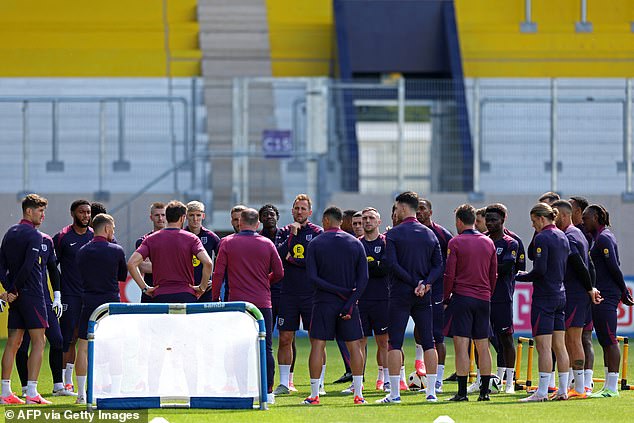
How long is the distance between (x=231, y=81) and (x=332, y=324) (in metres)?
10.4

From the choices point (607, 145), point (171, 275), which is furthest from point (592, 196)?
point (171, 275)

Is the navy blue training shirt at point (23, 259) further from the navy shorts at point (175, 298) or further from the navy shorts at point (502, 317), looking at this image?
the navy shorts at point (502, 317)

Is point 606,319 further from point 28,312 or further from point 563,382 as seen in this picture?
point 28,312

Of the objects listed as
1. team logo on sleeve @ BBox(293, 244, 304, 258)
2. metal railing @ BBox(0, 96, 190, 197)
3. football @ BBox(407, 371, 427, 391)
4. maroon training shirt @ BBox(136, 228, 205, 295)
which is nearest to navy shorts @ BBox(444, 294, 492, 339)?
football @ BBox(407, 371, 427, 391)

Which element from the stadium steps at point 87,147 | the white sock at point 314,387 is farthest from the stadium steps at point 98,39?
the white sock at point 314,387

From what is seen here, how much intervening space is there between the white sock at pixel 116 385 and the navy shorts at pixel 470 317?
321 cm

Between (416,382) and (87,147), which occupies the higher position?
(87,147)

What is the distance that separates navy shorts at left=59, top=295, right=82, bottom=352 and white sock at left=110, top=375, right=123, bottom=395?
2429 mm

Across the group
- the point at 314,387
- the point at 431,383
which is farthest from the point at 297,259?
the point at 431,383

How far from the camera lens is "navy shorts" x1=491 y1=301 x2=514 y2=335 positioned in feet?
43.4

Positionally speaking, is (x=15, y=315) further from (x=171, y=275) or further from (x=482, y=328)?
(x=482, y=328)

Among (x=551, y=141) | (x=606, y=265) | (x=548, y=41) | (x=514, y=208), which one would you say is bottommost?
(x=606, y=265)

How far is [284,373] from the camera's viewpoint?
44.3 ft

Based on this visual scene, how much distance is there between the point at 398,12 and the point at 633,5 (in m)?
5.06
